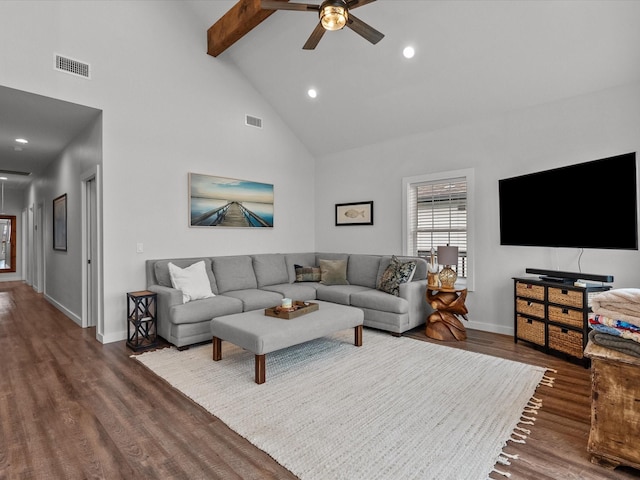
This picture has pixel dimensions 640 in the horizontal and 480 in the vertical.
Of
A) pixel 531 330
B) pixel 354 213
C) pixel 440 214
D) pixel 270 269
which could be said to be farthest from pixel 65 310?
pixel 531 330

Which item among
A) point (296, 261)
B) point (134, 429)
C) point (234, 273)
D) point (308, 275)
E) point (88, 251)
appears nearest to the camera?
point (134, 429)

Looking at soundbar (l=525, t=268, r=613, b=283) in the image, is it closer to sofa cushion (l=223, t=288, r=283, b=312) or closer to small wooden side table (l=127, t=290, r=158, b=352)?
sofa cushion (l=223, t=288, r=283, b=312)

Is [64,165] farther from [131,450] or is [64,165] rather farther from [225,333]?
[131,450]

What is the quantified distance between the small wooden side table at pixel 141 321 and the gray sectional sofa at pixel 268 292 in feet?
0.33

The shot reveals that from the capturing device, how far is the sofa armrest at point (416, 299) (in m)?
4.31

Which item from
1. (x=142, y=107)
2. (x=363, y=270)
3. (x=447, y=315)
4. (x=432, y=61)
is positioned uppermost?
(x=432, y=61)

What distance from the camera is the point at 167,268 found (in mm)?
4359

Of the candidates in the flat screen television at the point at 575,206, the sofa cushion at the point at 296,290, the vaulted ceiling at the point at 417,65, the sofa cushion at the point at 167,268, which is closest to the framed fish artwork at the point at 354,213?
the vaulted ceiling at the point at 417,65

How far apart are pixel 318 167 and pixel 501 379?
15.6 ft

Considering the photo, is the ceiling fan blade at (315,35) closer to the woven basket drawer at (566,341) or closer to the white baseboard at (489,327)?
the woven basket drawer at (566,341)

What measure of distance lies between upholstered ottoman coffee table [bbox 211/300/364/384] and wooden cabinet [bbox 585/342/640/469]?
2.04m

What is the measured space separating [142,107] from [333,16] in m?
2.87

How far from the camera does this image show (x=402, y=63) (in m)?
4.23

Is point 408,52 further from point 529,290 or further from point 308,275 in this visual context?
point 308,275
